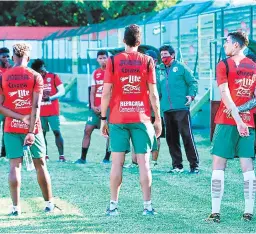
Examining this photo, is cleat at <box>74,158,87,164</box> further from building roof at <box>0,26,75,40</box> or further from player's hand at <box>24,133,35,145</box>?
building roof at <box>0,26,75,40</box>

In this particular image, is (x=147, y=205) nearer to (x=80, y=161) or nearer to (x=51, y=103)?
(x=80, y=161)

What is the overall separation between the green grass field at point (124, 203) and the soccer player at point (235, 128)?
29 cm

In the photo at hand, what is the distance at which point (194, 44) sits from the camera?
28.7 metres

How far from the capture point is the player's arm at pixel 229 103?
8.58m

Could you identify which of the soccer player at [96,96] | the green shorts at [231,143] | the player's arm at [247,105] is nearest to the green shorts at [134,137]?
the green shorts at [231,143]

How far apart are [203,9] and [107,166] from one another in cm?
1244

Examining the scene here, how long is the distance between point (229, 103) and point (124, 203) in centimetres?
216

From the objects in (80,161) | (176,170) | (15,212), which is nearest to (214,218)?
(15,212)

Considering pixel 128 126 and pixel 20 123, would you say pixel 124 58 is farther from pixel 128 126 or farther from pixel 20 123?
pixel 20 123

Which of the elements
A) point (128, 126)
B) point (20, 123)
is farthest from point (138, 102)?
point (20, 123)

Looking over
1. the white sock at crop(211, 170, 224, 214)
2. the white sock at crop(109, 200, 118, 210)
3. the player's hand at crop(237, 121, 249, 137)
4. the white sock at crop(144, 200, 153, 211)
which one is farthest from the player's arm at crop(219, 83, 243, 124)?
the white sock at crop(109, 200, 118, 210)

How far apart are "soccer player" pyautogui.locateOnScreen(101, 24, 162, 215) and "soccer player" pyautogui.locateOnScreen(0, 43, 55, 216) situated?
713 millimetres

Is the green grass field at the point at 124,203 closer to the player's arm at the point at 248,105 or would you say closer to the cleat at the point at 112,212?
the cleat at the point at 112,212

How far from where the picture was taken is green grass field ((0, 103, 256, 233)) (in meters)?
8.59
